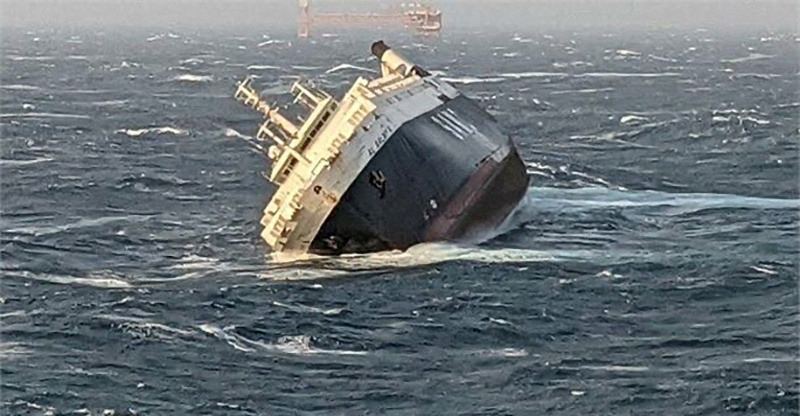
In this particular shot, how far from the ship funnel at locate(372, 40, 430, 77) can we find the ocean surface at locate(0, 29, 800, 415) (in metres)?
7.86

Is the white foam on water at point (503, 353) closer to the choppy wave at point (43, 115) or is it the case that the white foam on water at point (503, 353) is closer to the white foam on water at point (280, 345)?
the white foam on water at point (280, 345)

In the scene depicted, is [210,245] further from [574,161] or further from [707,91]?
[707,91]

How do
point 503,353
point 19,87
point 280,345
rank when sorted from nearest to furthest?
point 503,353 < point 280,345 < point 19,87

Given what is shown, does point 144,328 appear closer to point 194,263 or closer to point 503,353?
point 194,263

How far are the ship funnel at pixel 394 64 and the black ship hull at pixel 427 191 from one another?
879 centimetres

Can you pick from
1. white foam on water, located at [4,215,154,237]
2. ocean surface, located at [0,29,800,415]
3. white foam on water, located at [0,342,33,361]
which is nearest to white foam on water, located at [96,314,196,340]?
ocean surface, located at [0,29,800,415]

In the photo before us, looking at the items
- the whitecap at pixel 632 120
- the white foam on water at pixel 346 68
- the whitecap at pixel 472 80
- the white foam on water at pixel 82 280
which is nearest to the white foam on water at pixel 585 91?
the whitecap at pixel 472 80

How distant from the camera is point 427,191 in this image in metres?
49.6

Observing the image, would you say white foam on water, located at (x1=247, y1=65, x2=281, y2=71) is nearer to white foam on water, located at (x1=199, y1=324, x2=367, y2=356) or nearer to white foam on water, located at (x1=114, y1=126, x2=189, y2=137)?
white foam on water, located at (x1=114, y1=126, x2=189, y2=137)

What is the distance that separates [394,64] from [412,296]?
31490mm

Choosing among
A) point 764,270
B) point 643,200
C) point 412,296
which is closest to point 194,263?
point 412,296

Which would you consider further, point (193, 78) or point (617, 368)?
point (193, 78)

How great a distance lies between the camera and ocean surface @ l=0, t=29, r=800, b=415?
109 feet

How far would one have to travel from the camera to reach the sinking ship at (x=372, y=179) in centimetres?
4653
